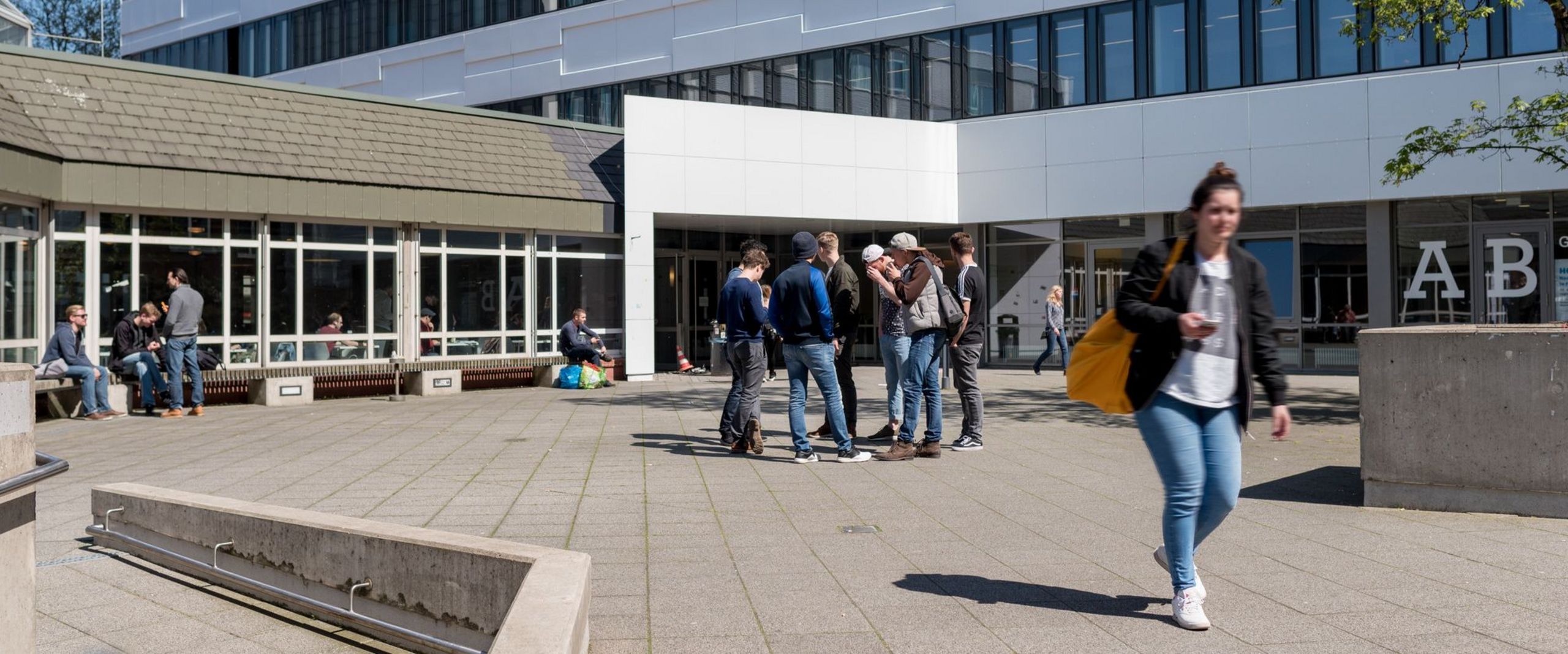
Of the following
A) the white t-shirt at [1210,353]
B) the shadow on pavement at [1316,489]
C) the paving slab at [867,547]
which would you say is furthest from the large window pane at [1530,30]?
the white t-shirt at [1210,353]

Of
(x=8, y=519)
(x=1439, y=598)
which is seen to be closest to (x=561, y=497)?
(x=8, y=519)

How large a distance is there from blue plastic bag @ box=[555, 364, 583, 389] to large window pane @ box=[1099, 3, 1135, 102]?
11275 millimetres

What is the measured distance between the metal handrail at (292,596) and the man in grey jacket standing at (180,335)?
7798 millimetres

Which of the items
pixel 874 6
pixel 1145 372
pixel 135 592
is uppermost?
pixel 874 6

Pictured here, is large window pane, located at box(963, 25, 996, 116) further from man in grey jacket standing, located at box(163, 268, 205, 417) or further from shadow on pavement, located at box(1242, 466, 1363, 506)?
shadow on pavement, located at box(1242, 466, 1363, 506)

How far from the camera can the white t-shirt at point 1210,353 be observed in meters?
4.47

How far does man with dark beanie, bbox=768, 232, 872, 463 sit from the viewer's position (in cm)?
898

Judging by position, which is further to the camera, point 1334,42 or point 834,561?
point 1334,42

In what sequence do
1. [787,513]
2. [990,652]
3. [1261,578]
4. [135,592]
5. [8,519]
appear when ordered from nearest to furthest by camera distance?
[8,519]
[990,652]
[1261,578]
[135,592]
[787,513]

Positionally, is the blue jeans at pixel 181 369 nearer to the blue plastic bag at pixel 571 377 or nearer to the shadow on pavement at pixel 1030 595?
the blue plastic bag at pixel 571 377

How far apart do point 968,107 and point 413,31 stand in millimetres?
16143

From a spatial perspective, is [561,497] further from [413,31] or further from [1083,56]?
[413,31]

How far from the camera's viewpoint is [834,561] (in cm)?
573

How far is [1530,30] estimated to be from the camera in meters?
19.1
